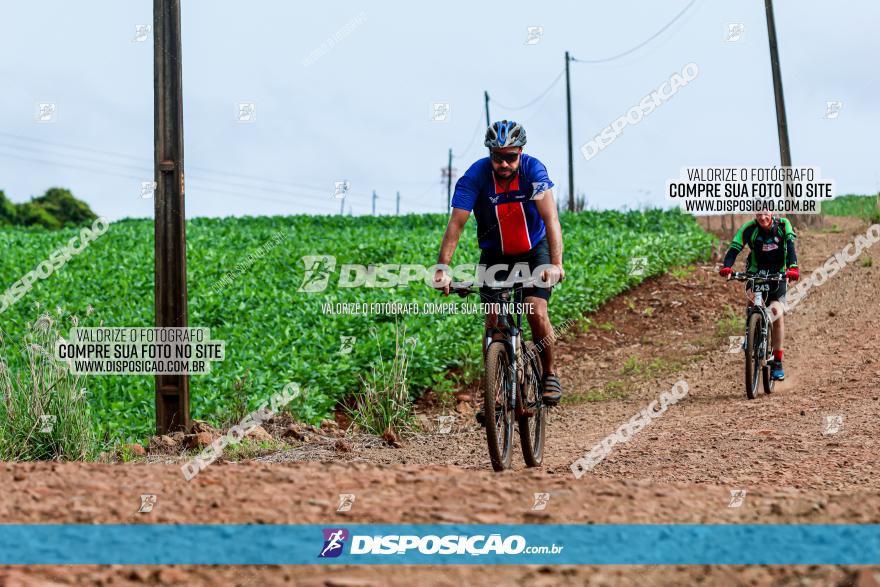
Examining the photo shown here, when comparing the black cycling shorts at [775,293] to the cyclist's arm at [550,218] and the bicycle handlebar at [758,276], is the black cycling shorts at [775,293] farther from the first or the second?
the cyclist's arm at [550,218]

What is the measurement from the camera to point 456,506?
14.0ft

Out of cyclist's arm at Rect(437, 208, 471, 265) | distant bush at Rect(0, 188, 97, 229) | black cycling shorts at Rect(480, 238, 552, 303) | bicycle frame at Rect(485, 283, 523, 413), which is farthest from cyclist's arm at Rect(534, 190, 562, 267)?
distant bush at Rect(0, 188, 97, 229)

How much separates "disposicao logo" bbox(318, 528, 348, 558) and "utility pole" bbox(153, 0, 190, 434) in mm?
6144

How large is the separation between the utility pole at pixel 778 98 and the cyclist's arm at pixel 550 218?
60.7 ft

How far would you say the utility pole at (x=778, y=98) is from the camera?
23.3 metres

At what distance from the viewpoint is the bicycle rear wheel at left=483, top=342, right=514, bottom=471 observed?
20.8ft

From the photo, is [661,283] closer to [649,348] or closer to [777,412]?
[649,348]

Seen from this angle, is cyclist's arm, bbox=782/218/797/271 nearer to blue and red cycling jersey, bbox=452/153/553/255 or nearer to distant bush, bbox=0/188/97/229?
blue and red cycling jersey, bbox=452/153/553/255

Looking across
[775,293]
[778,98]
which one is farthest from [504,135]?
[778,98]

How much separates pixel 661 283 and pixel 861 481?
12259mm

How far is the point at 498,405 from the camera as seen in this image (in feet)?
22.0

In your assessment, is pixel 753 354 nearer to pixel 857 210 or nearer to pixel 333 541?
pixel 333 541

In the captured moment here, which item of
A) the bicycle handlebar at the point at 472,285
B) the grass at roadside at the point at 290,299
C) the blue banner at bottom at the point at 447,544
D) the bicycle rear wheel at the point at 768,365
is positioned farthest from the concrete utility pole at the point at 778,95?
the blue banner at bottom at the point at 447,544

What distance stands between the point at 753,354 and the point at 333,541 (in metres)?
8.77
